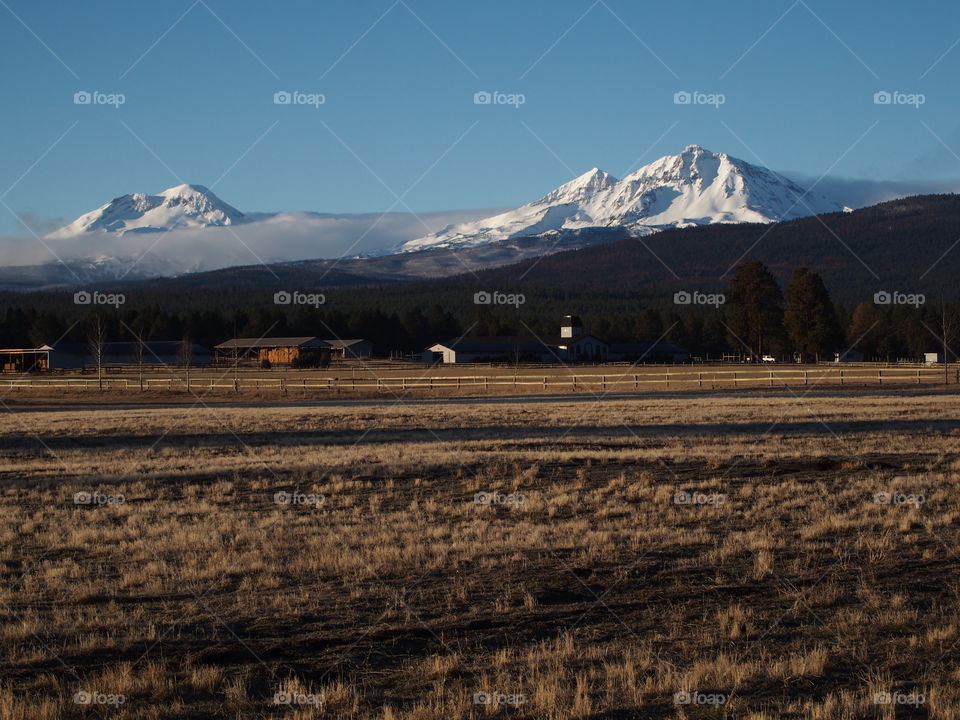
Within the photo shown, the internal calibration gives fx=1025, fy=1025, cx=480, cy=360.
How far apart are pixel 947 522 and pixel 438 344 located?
117 m

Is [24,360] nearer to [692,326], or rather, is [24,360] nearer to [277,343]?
[277,343]

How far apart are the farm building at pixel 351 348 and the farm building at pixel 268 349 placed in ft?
5.01

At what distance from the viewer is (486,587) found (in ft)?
34.8

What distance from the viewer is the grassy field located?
7559mm

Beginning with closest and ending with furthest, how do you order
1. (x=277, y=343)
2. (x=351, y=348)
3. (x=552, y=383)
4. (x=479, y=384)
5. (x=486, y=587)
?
1. (x=486, y=587)
2. (x=552, y=383)
3. (x=479, y=384)
4. (x=277, y=343)
5. (x=351, y=348)

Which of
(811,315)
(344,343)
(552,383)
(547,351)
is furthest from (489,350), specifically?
(552,383)

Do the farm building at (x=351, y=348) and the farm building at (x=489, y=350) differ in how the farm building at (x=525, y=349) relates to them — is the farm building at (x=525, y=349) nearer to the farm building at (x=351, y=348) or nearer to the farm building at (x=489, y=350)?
the farm building at (x=489, y=350)

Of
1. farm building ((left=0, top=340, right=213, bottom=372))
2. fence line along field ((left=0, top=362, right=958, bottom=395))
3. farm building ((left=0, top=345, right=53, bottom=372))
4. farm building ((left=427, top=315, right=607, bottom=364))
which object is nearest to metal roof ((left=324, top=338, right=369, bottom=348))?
farm building ((left=427, top=315, right=607, bottom=364))

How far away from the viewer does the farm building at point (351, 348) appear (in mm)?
125625

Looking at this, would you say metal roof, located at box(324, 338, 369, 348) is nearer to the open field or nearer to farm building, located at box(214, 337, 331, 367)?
farm building, located at box(214, 337, 331, 367)

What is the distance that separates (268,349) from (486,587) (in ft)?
380

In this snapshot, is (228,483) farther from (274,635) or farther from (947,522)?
(947,522)

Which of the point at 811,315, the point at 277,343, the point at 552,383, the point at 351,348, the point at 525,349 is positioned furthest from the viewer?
the point at 351,348

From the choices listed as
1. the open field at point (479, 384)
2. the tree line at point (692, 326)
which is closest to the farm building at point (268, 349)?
the tree line at point (692, 326)
